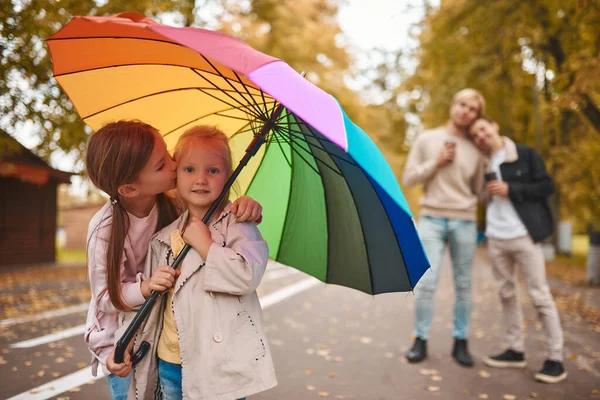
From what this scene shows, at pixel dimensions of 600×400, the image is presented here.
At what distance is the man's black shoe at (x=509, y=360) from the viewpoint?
5.11 metres

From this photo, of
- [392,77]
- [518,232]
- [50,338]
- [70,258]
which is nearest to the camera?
[518,232]

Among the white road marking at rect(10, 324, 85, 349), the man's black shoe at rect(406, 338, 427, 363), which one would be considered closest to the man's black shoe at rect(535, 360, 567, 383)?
the man's black shoe at rect(406, 338, 427, 363)

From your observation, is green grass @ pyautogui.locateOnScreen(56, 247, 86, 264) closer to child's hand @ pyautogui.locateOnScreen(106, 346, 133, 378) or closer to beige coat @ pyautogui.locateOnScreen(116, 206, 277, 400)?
child's hand @ pyautogui.locateOnScreen(106, 346, 133, 378)

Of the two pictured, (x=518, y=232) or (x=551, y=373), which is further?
(x=518, y=232)

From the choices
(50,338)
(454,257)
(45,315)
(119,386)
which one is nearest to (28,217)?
(45,315)

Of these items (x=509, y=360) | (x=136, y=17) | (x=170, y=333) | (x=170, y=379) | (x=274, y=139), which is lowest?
(x=509, y=360)

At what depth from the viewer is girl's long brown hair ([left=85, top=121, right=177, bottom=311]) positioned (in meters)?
2.45

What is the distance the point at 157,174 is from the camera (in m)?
2.52

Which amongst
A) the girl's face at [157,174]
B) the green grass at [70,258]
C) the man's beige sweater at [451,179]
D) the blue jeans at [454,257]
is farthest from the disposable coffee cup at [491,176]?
the green grass at [70,258]

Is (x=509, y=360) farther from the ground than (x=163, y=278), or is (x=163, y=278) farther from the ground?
(x=163, y=278)

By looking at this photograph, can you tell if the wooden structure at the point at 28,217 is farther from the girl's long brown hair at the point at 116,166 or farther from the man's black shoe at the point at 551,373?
the man's black shoe at the point at 551,373

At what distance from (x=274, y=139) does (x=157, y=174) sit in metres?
0.83

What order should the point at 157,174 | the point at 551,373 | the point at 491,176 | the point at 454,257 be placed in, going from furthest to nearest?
1. the point at 454,257
2. the point at 491,176
3. the point at 551,373
4. the point at 157,174

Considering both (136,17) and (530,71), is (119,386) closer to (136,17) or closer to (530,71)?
(136,17)
